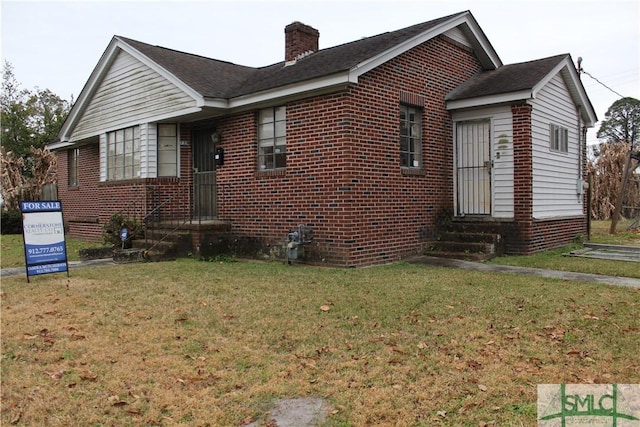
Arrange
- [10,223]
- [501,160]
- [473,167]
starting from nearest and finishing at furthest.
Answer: [501,160] < [473,167] < [10,223]

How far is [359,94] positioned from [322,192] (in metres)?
2.05

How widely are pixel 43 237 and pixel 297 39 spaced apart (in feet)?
27.0

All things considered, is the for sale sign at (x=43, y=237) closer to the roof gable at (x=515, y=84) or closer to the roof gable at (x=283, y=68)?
the roof gable at (x=283, y=68)

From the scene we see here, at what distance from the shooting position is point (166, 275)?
8.79 metres

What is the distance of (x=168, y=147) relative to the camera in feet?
44.5

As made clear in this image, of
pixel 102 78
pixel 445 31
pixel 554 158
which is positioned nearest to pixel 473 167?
pixel 554 158

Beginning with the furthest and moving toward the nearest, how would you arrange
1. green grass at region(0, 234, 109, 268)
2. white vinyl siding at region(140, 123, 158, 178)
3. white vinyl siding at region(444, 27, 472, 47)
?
white vinyl siding at region(140, 123, 158, 178) → white vinyl siding at region(444, 27, 472, 47) → green grass at region(0, 234, 109, 268)

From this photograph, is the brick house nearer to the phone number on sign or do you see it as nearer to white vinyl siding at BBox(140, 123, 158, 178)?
white vinyl siding at BBox(140, 123, 158, 178)

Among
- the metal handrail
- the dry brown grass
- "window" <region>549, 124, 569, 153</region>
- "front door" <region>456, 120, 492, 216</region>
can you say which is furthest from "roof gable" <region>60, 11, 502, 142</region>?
the dry brown grass

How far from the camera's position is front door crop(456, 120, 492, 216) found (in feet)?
38.2

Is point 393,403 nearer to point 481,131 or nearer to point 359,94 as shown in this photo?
point 359,94

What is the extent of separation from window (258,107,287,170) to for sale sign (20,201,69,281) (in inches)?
171

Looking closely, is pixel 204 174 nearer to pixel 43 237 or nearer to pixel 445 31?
pixel 43 237

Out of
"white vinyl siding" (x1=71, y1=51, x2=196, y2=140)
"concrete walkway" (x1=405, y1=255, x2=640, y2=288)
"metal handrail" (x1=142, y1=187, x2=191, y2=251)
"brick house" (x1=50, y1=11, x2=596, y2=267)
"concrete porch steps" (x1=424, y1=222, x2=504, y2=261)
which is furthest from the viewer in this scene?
"white vinyl siding" (x1=71, y1=51, x2=196, y2=140)
